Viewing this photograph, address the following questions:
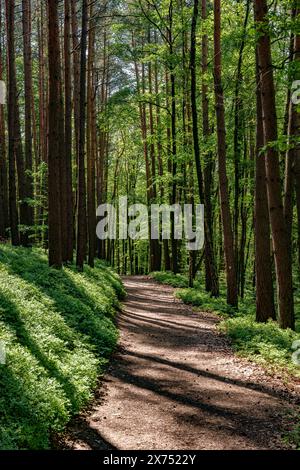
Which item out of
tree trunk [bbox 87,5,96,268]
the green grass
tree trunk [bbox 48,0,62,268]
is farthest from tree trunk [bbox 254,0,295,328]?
tree trunk [bbox 87,5,96,268]

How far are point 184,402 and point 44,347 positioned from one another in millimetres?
2463

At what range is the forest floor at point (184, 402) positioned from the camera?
589 cm

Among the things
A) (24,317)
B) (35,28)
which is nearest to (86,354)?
(24,317)

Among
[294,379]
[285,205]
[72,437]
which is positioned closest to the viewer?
[72,437]

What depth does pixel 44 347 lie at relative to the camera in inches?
299

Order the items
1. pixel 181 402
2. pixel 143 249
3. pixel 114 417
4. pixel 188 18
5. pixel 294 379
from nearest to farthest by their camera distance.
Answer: pixel 114 417 < pixel 181 402 < pixel 294 379 < pixel 188 18 < pixel 143 249

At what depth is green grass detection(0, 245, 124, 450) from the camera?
5492 mm

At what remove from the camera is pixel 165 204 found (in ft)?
88.7

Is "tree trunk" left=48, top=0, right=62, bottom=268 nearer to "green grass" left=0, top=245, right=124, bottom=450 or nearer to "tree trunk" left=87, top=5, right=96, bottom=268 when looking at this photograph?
"green grass" left=0, top=245, right=124, bottom=450

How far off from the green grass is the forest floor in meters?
0.35

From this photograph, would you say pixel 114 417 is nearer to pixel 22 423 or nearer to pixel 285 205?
pixel 22 423

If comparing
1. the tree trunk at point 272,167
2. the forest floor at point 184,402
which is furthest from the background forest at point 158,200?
the forest floor at point 184,402

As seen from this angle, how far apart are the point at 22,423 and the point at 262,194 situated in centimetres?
Result: 915

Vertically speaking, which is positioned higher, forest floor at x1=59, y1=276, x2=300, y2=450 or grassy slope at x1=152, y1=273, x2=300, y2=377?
grassy slope at x1=152, y1=273, x2=300, y2=377
